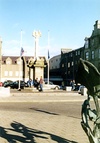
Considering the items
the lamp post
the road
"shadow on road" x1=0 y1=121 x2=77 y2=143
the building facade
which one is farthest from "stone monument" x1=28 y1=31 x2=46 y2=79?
the building facade

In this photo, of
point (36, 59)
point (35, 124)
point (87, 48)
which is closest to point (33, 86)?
point (36, 59)

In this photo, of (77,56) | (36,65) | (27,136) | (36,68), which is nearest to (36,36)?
(36,65)

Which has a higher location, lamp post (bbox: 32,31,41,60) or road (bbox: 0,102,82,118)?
lamp post (bbox: 32,31,41,60)

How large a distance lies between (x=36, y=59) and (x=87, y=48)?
4386cm

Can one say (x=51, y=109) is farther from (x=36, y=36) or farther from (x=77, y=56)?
(x=77, y=56)

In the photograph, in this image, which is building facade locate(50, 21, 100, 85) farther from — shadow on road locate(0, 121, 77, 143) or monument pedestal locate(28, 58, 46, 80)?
shadow on road locate(0, 121, 77, 143)

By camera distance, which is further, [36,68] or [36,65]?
[36,68]

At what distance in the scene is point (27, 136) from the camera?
9.20m

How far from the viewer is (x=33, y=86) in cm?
3769

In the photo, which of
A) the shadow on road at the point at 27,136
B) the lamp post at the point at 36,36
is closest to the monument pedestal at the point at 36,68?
the lamp post at the point at 36,36

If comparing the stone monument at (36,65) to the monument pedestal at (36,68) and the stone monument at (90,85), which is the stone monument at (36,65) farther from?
the stone monument at (90,85)

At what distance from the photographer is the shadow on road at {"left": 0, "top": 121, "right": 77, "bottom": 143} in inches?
338

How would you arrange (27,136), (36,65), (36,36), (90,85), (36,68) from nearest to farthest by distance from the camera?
(90,85) → (27,136) → (36,65) → (36,68) → (36,36)

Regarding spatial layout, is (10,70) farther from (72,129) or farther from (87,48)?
(72,129)
